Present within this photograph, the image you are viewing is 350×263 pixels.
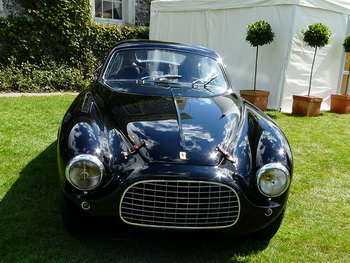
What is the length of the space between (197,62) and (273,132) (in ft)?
4.56

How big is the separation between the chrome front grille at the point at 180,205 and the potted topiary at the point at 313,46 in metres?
6.36

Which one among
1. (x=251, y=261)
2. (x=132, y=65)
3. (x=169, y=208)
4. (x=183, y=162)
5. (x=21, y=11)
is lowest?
(x=251, y=261)

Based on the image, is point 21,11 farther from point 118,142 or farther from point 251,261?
point 251,261

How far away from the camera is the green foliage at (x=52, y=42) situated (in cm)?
895

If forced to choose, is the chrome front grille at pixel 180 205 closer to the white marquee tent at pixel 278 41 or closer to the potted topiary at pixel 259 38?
→ the potted topiary at pixel 259 38

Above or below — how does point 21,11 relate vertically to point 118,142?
above

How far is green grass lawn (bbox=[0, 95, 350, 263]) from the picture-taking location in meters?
2.31

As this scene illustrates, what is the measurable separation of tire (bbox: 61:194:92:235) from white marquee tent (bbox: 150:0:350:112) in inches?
260

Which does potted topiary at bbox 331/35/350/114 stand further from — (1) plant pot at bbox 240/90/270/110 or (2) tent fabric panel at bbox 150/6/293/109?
(1) plant pot at bbox 240/90/270/110

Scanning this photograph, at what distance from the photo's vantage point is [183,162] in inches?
83.4

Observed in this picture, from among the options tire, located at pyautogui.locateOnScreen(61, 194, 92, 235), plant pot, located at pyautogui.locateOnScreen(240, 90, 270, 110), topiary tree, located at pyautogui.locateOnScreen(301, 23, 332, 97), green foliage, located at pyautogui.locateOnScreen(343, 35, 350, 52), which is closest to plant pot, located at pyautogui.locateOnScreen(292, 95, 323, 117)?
plant pot, located at pyautogui.locateOnScreen(240, 90, 270, 110)

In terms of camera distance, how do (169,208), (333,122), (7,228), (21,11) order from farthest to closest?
(21,11) < (333,122) < (7,228) < (169,208)

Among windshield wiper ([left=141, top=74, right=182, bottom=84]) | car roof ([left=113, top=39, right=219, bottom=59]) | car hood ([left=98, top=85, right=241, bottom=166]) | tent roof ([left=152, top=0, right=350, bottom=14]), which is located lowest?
car hood ([left=98, top=85, right=241, bottom=166])

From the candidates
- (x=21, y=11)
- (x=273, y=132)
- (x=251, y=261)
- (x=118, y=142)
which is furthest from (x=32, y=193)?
(x=21, y=11)
